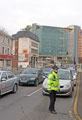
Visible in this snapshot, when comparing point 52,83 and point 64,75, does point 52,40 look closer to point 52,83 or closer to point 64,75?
point 64,75

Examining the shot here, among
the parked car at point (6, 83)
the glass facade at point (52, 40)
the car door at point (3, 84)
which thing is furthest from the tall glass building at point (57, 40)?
the car door at point (3, 84)

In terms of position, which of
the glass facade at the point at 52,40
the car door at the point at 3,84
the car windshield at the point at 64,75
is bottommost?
the car door at the point at 3,84

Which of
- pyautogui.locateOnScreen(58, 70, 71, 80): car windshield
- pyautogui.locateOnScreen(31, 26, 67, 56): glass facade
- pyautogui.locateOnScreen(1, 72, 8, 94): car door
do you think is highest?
pyautogui.locateOnScreen(31, 26, 67, 56): glass facade

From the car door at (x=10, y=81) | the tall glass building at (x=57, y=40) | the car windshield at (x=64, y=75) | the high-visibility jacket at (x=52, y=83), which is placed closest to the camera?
the high-visibility jacket at (x=52, y=83)

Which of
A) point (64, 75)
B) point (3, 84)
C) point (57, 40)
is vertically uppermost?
point (57, 40)

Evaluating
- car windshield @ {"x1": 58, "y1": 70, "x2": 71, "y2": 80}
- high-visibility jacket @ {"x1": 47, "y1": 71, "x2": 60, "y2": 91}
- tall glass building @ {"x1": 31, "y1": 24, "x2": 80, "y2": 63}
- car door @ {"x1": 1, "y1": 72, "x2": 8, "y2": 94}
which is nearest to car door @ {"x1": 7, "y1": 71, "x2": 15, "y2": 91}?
car door @ {"x1": 1, "y1": 72, "x2": 8, "y2": 94}

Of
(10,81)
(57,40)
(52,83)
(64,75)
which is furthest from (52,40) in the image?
(52,83)

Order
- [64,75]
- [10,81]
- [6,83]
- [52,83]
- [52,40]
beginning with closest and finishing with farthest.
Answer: [52,83] → [6,83] → [10,81] → [64,75] → [52,40]

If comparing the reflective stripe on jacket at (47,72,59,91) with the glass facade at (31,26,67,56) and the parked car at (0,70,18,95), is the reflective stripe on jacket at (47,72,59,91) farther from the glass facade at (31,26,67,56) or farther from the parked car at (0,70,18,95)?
the glass facade at (31,26,67,56)

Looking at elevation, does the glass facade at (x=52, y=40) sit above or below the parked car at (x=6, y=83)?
above

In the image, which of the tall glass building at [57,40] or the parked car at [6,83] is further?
the tall glass building at [57,40]

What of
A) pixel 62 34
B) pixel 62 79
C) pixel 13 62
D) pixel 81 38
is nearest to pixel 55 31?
pixel 62 34

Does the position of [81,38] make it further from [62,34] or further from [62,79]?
[62,79]

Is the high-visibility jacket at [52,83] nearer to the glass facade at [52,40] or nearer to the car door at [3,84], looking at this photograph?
the car door at [3,84]
